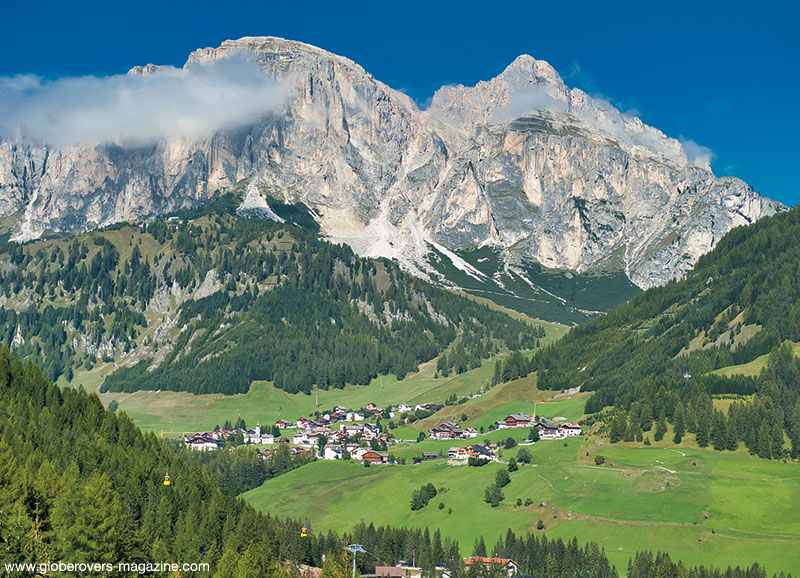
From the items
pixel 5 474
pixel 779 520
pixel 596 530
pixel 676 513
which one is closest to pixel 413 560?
pixel 596 530

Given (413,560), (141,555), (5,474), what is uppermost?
(5,474)

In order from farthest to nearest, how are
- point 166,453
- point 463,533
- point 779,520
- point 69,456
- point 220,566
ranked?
point 463,533 → point 779,520 → point 166,453 → point 69,456 → point 220,566

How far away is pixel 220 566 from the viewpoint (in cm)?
10219

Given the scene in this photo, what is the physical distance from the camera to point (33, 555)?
283ft

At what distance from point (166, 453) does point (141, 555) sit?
245 ft

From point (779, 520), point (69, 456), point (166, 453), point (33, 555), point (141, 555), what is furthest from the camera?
point (779, 520)

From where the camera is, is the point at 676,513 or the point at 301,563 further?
the point at 676,513

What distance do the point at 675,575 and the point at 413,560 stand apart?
148 feet

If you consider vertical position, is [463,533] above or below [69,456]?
below

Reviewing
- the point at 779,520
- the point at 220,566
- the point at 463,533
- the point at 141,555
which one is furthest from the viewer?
the point at 463,533

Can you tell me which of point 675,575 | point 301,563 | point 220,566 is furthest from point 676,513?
point 220,566

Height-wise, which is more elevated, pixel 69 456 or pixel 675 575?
pixel 69 456

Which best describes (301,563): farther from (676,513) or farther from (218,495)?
(676,513)

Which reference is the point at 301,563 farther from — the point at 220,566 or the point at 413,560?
the point at 220,566
